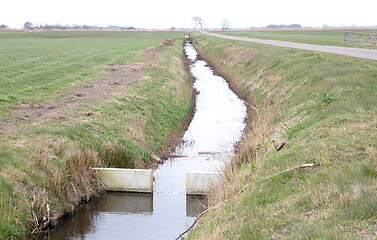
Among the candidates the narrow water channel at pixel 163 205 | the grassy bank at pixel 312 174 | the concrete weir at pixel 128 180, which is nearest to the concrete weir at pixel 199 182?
the narrow water channel at pixel 163 205

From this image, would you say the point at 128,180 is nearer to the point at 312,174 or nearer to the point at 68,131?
the point at 68,131

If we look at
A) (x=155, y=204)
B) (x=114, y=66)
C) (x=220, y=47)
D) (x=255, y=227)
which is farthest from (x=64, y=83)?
(x=220, y=47)

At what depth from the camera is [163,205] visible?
1112cm

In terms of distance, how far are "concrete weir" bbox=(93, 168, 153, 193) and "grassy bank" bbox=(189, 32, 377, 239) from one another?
2.70 metres

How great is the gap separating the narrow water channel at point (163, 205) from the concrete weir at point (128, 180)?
247mm

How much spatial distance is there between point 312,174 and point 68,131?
26.2 feet

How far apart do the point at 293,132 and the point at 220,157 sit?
3.11 m

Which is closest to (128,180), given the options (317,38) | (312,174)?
(312,174)

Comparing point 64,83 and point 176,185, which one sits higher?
point 64,83

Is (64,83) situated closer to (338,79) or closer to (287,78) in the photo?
(287,78)

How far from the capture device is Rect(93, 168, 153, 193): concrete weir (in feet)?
37.9

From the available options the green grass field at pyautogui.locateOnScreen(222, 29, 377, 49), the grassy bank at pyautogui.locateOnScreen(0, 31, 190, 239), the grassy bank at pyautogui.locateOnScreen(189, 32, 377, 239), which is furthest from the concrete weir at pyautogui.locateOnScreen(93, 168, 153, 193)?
the green grass field at pyautogui.locateOnScreen(222, 29, 377, 49)

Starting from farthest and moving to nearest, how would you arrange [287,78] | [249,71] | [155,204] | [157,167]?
[249,71], [287,78], [157,167], [155,204]

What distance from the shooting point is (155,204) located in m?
11.1
